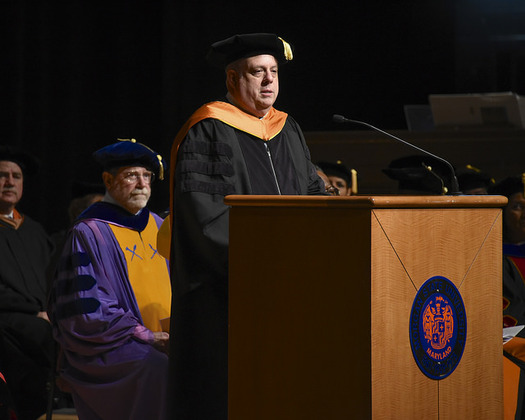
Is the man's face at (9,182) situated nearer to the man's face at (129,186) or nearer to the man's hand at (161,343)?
the man's face at (129,186)

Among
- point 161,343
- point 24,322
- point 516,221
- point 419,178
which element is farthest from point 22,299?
point 516,221

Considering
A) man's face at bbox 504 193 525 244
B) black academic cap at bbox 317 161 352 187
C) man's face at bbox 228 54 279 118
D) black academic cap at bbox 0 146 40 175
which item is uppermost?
man's face at bbox 228 54 279 118

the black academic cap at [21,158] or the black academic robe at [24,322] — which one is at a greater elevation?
the black academic cap at [21,158]

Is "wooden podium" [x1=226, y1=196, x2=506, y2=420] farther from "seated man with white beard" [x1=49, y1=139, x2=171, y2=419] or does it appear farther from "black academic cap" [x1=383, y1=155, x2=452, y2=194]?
"black academic cap" [x1=383, y1=155, x2=452, y2=194]

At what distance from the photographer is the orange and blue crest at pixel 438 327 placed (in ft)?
7.45

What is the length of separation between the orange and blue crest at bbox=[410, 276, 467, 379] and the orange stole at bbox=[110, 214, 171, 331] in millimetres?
2173

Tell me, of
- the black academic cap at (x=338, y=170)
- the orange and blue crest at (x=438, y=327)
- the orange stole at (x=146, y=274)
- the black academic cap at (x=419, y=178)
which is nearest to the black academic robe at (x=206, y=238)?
the orange and blue crest at (x=438, y=327)

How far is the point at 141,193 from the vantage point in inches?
178

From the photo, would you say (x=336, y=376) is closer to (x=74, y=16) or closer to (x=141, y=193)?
(x=141, y=193)

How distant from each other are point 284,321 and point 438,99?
4.28m

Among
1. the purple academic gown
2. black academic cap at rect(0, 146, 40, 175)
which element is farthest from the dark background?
the purple academic gown

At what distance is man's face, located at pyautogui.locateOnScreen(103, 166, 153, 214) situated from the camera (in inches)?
177

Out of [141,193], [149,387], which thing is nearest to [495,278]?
[149,387]

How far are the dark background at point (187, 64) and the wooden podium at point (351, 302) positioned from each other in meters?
4.62
